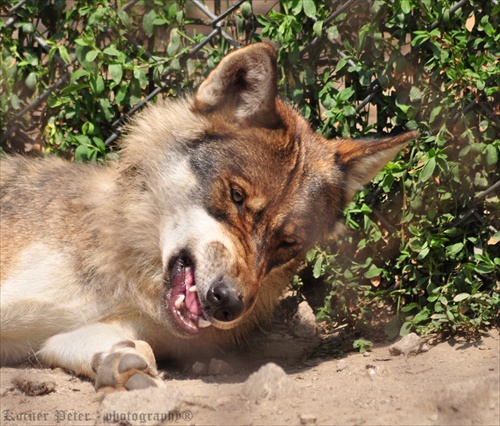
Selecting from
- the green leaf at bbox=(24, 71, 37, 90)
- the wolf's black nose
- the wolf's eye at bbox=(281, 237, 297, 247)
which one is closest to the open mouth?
the wolf's black nose

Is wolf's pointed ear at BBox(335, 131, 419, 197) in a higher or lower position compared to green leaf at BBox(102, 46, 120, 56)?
lower

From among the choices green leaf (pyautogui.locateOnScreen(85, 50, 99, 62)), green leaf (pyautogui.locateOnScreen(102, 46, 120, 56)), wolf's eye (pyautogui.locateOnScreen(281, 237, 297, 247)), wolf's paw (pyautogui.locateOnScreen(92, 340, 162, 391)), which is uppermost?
green leaf (pyautogui.locateOnScreen(102, 46, 120, 56))

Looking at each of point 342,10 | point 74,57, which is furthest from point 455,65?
point 74,57

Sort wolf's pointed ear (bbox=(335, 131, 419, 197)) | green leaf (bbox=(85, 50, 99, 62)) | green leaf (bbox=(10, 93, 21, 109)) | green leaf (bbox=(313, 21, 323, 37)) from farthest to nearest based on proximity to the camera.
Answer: green leaf (bbox=(10, 93, 21, 109)), green leaf (bbox=(85, 50, 99, 62)), green leaf (bbox=(313, 21, 323, 37)), wolf's pointed ear (bbox=(335, 131, 419, 197))

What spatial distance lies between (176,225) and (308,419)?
1.50 meters

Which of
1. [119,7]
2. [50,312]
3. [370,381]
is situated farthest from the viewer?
[119,7]

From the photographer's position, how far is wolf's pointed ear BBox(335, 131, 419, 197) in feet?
15.6

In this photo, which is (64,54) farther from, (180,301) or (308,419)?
(308,419)

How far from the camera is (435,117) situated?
5.05m

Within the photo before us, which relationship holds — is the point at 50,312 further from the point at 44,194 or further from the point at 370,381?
the point at 370,381

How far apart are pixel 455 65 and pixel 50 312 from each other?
2.94 m

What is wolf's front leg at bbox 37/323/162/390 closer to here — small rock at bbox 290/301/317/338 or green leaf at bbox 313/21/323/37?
small rock at bbox 290/301/317/338

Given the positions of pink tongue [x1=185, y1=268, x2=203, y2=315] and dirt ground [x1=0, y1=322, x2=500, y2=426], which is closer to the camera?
dirt ground [x1=0, y1=322, x2=500, y2=426]

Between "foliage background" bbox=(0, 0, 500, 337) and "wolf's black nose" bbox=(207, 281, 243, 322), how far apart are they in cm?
144
